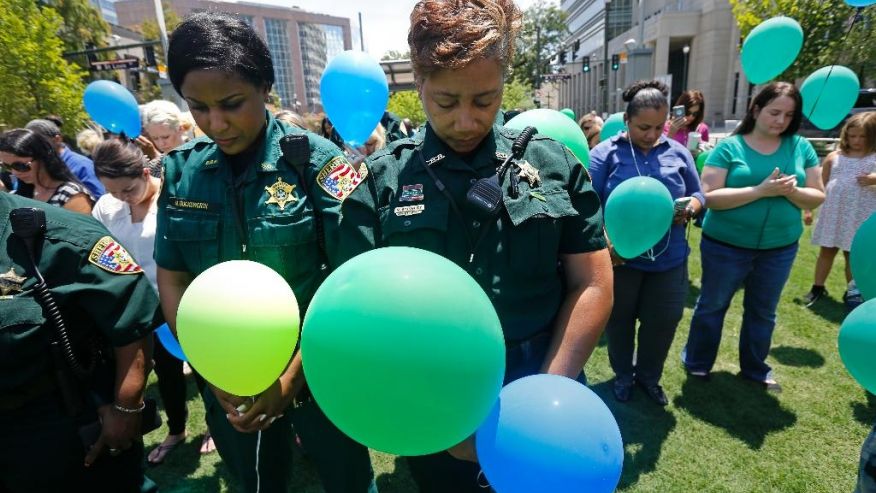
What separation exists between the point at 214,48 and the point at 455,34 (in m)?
0.82

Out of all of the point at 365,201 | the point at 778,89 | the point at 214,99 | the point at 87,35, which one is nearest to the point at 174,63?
the point at 214,99

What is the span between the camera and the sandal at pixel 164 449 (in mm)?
2988

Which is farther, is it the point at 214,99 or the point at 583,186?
the point at 214,99

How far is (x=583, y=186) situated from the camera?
4.28 feet

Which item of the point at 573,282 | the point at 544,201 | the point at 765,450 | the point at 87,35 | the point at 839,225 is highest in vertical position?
the point at 87,35

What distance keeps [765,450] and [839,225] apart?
114 inches

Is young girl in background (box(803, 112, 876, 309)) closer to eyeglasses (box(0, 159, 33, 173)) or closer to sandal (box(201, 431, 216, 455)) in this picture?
sandal (box(201, 431, 216, 455))

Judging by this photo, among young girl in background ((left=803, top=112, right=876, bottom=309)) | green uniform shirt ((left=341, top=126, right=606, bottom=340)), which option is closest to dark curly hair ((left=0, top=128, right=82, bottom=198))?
green uniform shirt ((left=341, top=126, right=606, bottom=340))

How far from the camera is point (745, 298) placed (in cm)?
331

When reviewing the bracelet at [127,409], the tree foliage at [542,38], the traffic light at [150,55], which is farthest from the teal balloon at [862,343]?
the tree foliage at [542,38]

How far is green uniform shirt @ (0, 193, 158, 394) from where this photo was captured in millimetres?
1437

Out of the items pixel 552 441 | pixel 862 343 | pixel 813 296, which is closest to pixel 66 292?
pixel 552 441

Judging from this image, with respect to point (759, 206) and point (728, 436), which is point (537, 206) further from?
point (728, 436)

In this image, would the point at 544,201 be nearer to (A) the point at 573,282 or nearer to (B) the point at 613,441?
(A) the point at 573,282
